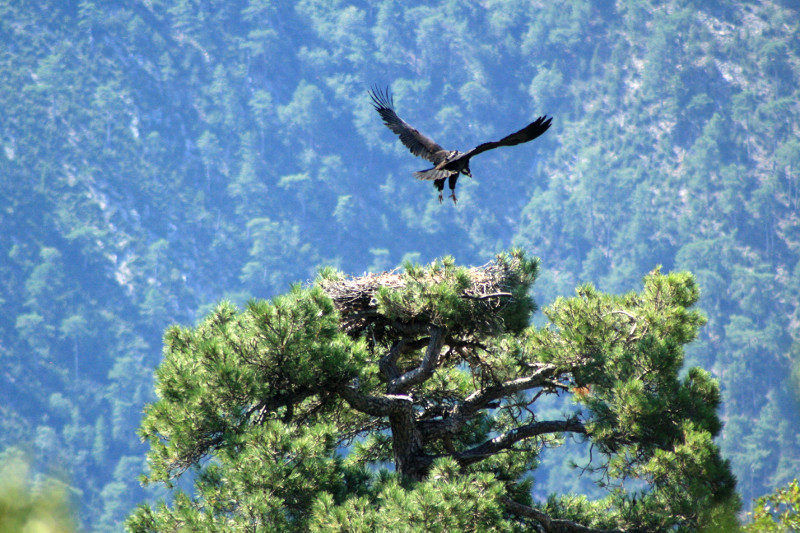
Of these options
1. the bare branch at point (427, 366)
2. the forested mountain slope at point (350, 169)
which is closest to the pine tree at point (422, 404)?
the bare branch at point (427, 366)

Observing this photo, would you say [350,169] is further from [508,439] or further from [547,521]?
[547,521]

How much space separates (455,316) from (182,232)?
105 meters

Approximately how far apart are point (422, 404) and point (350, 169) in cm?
11632

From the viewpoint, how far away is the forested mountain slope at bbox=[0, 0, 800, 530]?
3536 inches

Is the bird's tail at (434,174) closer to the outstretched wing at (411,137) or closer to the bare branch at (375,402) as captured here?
the outstretched wing at (411,137)

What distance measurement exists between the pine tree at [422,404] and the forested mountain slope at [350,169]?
72.9m

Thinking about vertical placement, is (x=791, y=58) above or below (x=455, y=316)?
above

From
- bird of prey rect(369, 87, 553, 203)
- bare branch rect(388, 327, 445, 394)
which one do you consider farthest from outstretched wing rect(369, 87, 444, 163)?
bare branch rect(388, 327, 445, 394)

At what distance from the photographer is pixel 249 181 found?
390 ft

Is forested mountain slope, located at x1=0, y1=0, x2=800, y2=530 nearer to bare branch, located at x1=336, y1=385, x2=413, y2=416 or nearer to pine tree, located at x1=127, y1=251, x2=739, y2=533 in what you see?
pine tree, located at x1=127, y1=251, x2=739, y2=533

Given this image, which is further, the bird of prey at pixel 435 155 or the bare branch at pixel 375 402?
the bird of prey at pixel 435 155

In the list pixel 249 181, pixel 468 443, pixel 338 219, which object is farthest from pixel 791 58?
pixel 468 443

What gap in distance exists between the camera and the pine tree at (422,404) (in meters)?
6.64

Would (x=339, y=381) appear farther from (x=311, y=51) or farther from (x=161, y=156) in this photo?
(x=311, y=51)
